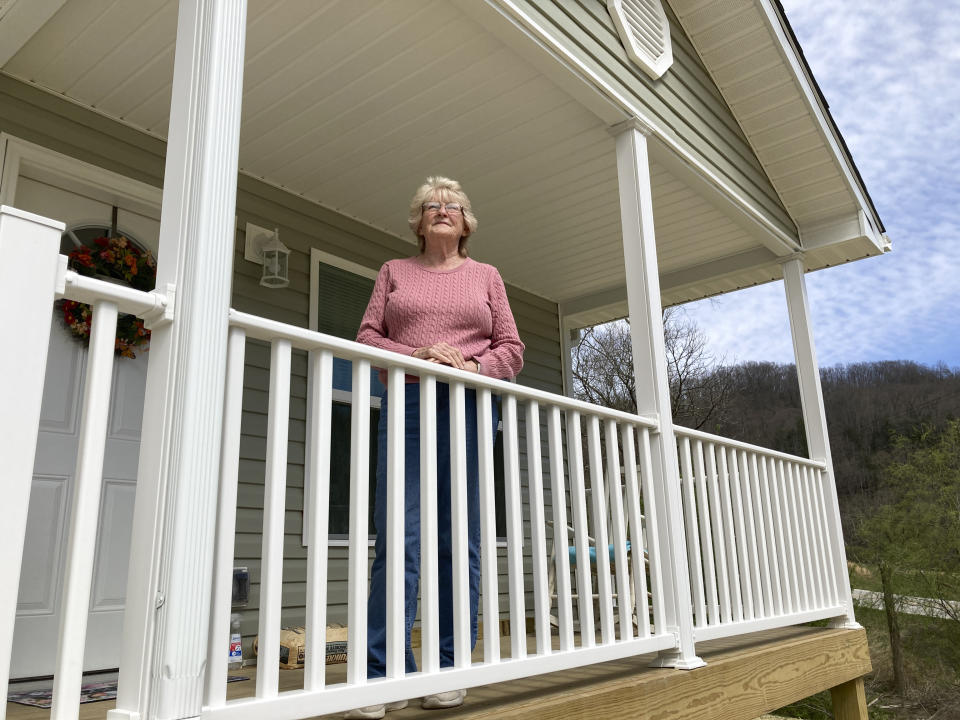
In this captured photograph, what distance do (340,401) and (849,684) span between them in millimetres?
3456

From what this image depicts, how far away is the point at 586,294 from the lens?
20.3 feet

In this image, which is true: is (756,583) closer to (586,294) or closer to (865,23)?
(586,294)

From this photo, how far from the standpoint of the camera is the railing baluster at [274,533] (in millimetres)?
1611

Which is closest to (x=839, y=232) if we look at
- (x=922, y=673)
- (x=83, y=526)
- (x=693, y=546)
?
(x=693, y=546)

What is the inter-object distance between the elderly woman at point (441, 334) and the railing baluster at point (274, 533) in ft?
1.50

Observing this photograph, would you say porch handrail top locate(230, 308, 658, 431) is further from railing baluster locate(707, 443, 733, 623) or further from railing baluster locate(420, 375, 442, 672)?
railing baluster locate(707, 443, 733, 623)

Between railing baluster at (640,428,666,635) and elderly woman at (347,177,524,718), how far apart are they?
82 cm

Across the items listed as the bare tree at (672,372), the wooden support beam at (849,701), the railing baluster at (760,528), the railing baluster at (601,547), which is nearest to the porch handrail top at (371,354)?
the railing baluster at (601,547)

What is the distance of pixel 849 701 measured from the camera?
447 cm

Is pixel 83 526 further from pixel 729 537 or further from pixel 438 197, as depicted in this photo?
pixel 729 537

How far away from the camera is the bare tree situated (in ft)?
43.6

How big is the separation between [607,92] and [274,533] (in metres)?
2.40

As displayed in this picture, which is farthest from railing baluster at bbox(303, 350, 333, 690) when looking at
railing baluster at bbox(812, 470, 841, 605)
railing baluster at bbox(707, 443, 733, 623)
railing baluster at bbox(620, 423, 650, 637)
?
railing baluster at bbox(812, 470, 841, 605)

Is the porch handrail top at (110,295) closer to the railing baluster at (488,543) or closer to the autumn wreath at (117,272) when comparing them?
the railing baluster at (488,543)
